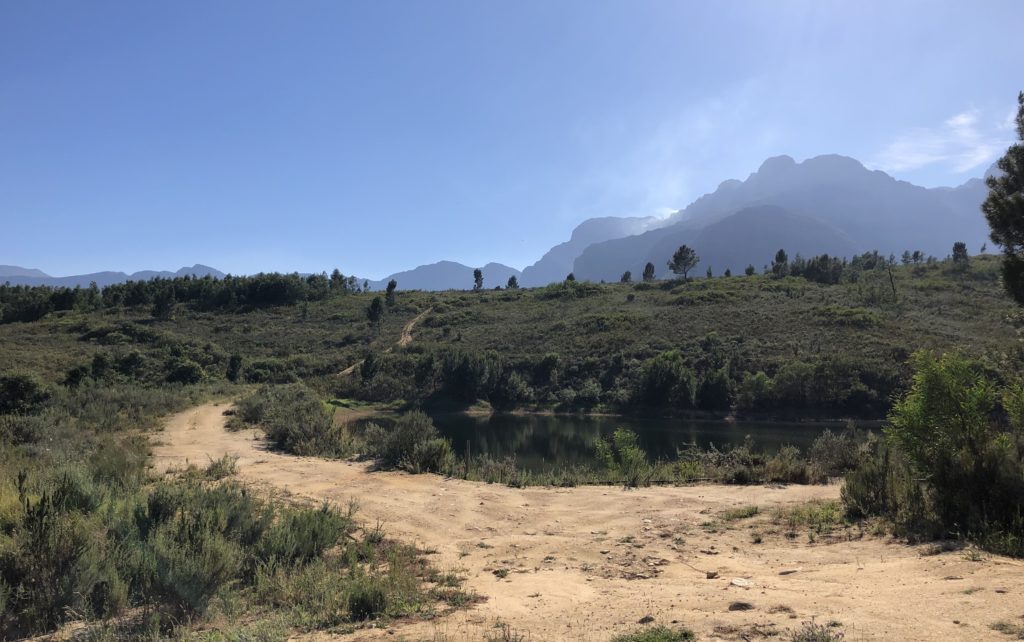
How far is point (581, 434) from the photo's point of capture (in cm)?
3381

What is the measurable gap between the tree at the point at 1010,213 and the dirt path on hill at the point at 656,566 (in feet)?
20.7

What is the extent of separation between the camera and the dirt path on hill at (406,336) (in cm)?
5153

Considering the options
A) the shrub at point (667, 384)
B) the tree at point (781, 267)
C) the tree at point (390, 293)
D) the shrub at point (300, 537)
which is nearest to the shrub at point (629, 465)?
the shrub at point (300, 537)

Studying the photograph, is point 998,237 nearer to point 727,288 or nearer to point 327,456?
point 327,456

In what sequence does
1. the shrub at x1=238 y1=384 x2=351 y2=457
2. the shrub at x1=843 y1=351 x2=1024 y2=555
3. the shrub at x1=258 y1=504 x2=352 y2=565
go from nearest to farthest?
1. the shrub at x1=258 y1=504 x2=352 y2=565
2. the shrub at x1=843 y1=351 x2=1024 y2=555
3. the shrub at x1=238 y1=384 x2=351 y2=457

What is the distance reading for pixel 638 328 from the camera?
56.7 metres

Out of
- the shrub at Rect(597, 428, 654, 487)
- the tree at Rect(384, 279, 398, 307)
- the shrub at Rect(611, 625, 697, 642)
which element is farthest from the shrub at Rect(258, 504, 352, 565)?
the tree at Rect(384, 279, 398, 307)

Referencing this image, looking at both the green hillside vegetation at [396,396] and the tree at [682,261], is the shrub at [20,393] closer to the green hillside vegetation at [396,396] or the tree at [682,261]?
the green hillside vegetation at [396,396]

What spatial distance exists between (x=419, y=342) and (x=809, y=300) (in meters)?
44.0

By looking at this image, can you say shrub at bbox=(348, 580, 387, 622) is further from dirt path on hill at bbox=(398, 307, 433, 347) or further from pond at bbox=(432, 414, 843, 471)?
dirt path on hill at bbox=(398, 307, 433, 347)

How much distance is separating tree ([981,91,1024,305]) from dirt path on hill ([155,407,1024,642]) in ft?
20.7

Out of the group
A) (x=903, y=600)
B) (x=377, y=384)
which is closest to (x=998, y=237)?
(x=903, y=600)

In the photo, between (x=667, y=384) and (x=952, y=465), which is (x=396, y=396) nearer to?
(x=667, y=384)

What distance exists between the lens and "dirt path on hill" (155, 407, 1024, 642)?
452cm
